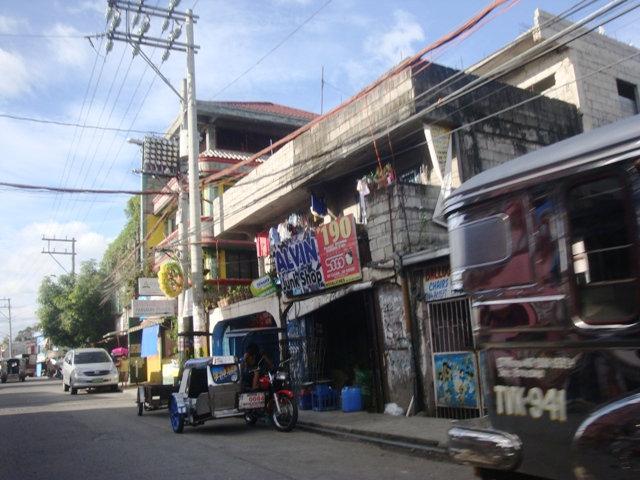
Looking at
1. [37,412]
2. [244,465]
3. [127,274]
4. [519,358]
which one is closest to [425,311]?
[244,465]

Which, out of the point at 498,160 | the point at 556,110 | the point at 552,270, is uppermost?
the point at 556,110

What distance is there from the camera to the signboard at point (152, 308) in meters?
23.4

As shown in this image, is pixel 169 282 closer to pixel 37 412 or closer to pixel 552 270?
pixel 37 412

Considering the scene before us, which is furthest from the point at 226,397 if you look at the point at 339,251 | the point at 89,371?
the point at 89,371

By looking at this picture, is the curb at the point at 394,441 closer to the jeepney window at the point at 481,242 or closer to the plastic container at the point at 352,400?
the plastic container at the point at 352,400

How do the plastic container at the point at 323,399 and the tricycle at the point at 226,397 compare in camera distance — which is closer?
the tricycle at the point at 226,397

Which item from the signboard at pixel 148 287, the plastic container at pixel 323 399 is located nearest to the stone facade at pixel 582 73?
the plastic container at pixel 323 399

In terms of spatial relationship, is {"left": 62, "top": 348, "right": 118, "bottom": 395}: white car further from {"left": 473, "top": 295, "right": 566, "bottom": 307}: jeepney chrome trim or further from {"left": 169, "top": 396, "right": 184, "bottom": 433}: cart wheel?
{"left": 473, "top": 295, "right": 566, "bottom": 307}: jeepney chrome trim

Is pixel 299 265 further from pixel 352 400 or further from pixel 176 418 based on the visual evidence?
pixel 176 418

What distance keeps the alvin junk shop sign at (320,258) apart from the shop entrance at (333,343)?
28.3 inches

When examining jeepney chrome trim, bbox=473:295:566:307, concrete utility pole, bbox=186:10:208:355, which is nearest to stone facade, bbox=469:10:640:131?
concrete utility pole, bbox=186:10:208:355

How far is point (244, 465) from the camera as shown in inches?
309

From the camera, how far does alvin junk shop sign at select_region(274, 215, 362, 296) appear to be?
1330cm

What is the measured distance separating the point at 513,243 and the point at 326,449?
580 cm
